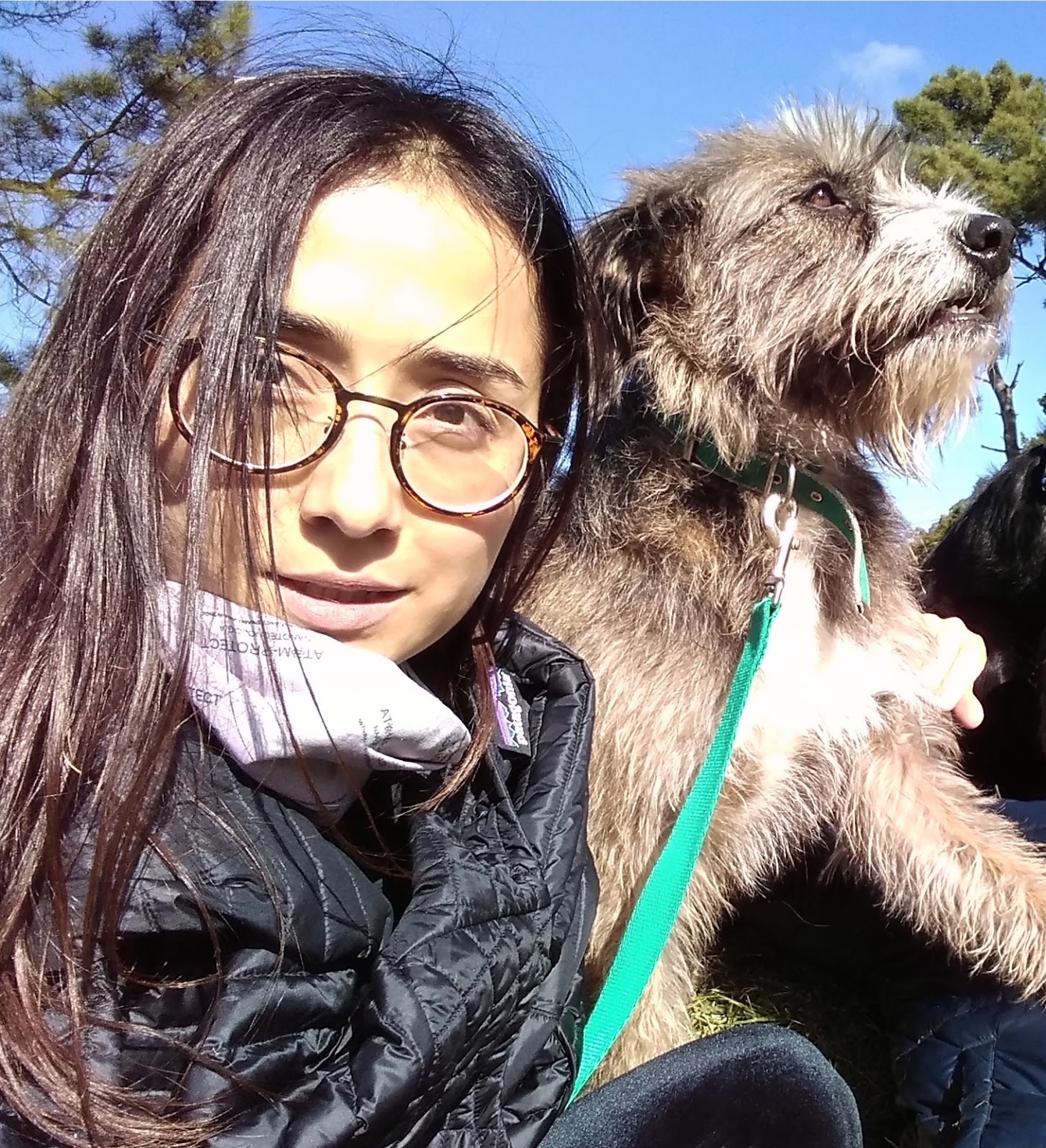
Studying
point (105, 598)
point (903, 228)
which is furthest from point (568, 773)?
point (903, 228)

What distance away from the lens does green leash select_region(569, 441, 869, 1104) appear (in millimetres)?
1763

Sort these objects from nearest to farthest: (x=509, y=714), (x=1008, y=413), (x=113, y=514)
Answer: (x=113, y=514)
(x=509, y=714)
(x=1008, y=413)

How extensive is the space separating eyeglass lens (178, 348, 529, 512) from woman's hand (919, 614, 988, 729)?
5.27ft

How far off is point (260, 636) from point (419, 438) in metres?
0.35

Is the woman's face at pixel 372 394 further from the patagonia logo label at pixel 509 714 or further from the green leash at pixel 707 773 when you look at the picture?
the green leash at pixel 707 773

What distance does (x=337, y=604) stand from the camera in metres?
1.34

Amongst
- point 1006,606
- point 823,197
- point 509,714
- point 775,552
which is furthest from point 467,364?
point 1006,606

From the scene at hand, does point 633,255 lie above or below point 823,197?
below

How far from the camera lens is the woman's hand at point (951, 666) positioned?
2.56 metres

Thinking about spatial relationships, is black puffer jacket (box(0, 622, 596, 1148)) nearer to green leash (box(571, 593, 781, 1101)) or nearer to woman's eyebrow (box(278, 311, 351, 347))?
green leash (box(571, 593, 781, 1101))

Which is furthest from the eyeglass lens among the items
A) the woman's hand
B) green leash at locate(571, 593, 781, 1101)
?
the woman's hand

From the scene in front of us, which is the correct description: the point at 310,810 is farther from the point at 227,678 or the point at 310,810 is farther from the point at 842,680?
the point at 842,680

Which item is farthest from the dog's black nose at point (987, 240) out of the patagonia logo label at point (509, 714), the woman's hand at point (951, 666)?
the patagonia logo label at point (509, 714)

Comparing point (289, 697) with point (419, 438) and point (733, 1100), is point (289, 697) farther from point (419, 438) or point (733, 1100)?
point (733, 1100)
